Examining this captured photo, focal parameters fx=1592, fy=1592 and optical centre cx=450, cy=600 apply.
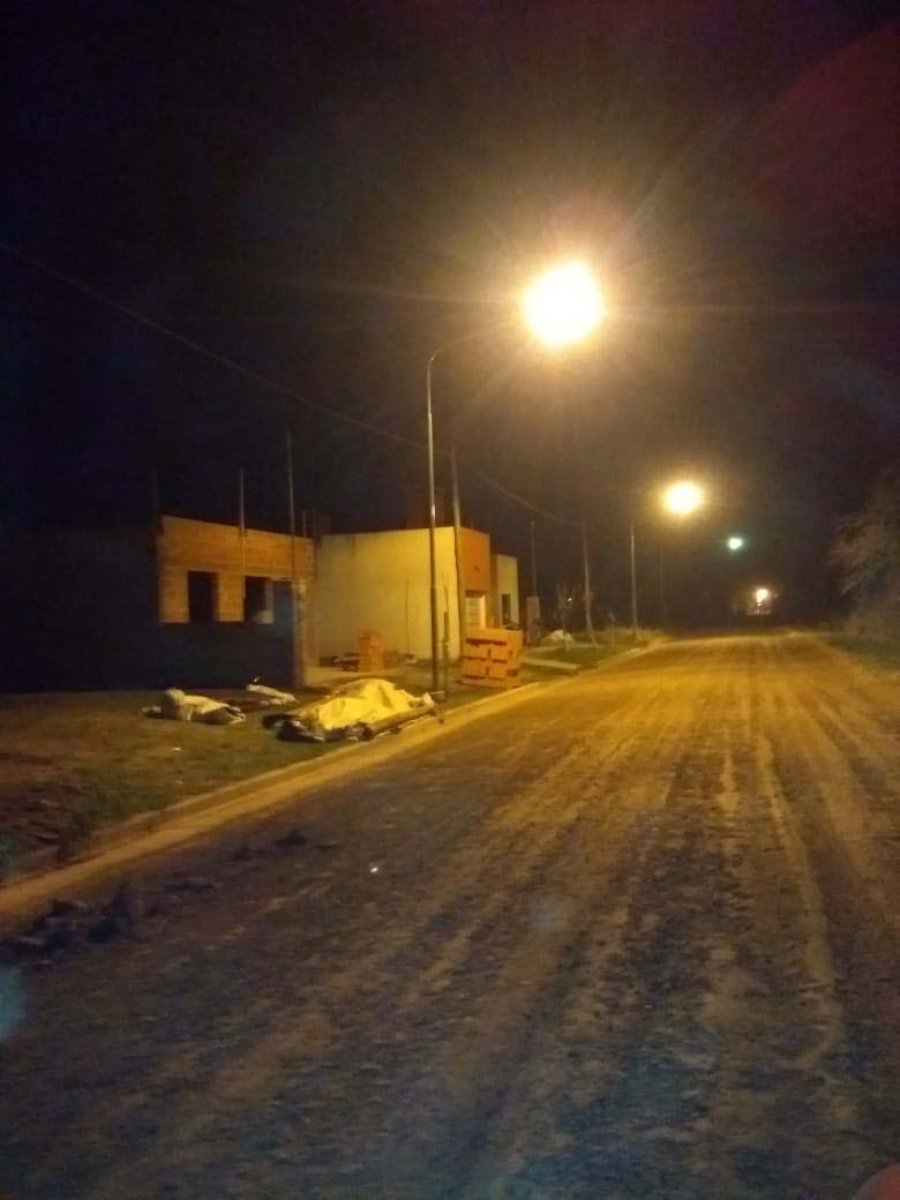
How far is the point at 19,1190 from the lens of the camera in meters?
5.68

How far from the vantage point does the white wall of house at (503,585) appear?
67.9m

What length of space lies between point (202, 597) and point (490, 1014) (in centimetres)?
3569

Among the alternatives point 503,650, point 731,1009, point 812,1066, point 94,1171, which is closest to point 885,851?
point 731,1009

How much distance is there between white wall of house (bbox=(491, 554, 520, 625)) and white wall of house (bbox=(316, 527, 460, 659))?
8.32 metres

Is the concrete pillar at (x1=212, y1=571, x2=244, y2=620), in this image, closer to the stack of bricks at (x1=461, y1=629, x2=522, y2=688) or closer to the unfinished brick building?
the unfinished brick building

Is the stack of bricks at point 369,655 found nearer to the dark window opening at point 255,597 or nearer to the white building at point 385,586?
the dark window opening at point 255,597

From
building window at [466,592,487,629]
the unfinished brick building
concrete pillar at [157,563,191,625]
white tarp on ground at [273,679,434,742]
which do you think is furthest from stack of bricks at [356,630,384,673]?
white tarp on ground at [273,679,434,742]

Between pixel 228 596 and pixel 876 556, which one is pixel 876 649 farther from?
pixel 228 596

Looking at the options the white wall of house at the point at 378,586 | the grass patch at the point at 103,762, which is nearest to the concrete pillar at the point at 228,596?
the white wall of house at the point at 378,586

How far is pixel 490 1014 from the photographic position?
25.6ft

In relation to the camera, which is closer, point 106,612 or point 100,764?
point 100,764

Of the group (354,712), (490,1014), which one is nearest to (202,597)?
(354,712)

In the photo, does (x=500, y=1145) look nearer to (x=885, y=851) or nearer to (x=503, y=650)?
(x=885, y=851)

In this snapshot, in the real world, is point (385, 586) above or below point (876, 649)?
above
